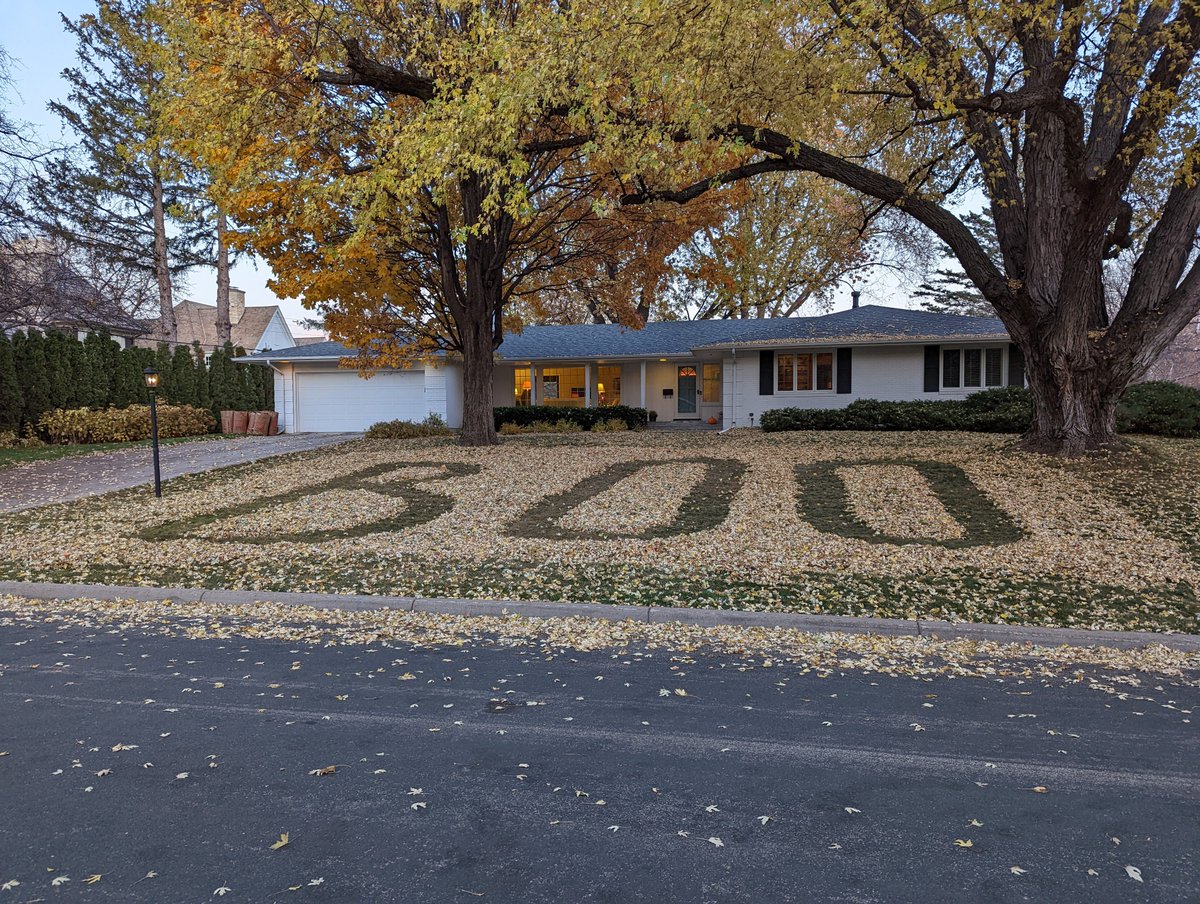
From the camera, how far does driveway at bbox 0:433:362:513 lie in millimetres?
11898

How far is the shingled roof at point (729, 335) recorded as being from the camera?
21203 millimetres

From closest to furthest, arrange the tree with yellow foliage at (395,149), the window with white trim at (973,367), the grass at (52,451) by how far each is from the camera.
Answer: the tree with yellow foliage at (395,149), the grass at (52,451), the window with white trim at (973,367)

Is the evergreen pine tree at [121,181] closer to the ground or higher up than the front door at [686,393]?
higher up

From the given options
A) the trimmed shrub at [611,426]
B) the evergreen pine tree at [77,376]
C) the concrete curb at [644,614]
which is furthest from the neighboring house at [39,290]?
the trimmed shrub at [611,426]

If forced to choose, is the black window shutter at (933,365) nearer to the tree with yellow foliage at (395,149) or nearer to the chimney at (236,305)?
the tree with yellow foliage at (395,149)

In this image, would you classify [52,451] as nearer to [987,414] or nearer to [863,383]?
[863,383]

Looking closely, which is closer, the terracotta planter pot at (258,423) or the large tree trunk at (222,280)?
the terracotta planter pot at (258,423)

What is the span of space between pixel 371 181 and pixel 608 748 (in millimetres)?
8873

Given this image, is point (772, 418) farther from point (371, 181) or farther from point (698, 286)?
point (698, 286)

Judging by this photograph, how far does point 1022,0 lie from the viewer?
8.61 meters

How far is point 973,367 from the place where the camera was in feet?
70.1

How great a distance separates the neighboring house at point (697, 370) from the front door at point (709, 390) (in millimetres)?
37

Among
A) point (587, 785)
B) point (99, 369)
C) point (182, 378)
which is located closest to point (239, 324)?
point (182, 378)

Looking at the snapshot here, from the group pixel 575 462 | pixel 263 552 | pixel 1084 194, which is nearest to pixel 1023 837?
pixel 263 552
